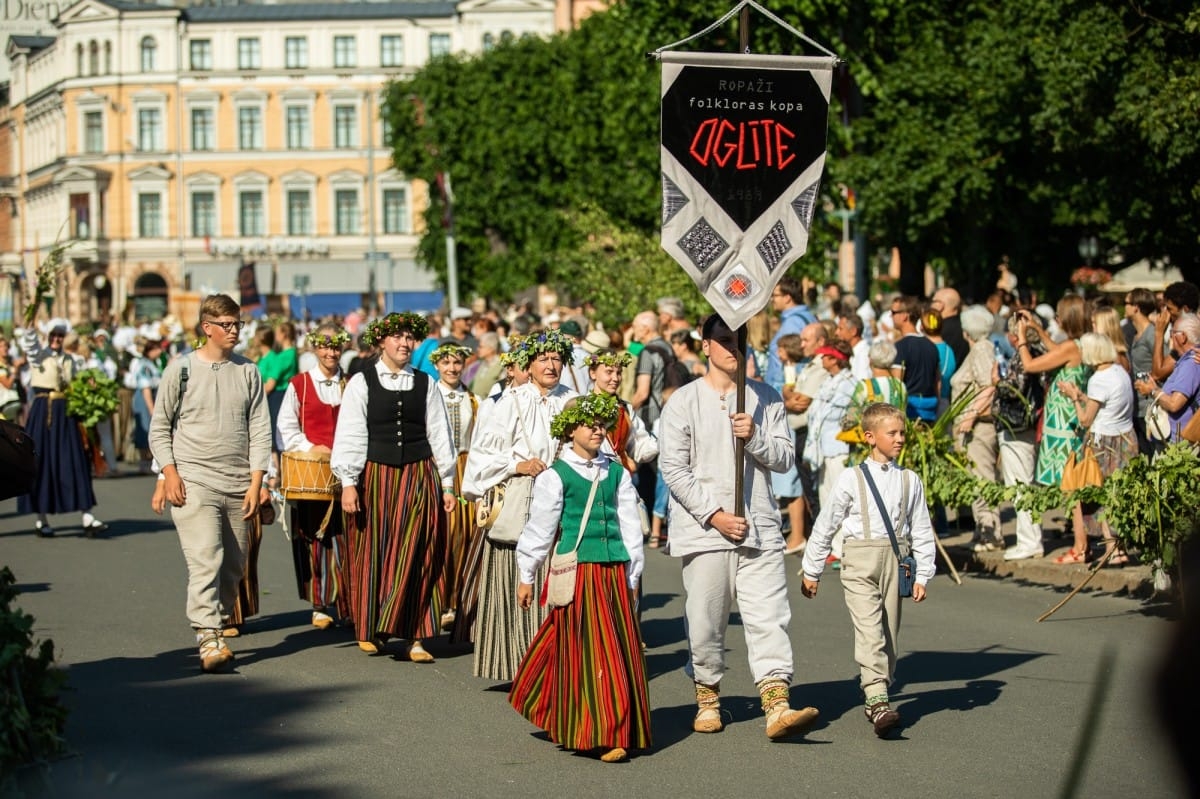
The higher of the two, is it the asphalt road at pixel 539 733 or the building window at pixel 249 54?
the building window at pixel 249 54

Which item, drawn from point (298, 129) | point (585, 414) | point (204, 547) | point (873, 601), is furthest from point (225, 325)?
point (298, 129)

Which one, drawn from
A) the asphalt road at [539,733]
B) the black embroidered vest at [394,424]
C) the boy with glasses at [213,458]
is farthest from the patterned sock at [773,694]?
the boy with glasses at [213,458]

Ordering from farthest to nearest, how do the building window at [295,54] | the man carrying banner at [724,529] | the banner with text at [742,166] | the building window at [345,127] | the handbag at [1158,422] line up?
the building window at [345,127] → the building window at [295,54] → the handbag at [1158,422] → the banner with text at [742,166] → the man carrying banner at [724,529]

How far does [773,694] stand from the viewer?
7.62m

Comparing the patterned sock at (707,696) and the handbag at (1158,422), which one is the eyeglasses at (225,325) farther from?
the handbag at (1158,422)

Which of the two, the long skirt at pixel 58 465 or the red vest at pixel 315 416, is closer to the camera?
the red vest at pixel 315 416

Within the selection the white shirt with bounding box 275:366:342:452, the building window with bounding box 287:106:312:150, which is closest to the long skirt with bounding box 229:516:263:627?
the white shirt with bounding box 275:366:342:452

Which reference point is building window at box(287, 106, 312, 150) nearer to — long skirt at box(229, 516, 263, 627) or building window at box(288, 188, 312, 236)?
building window at box(288, 188, 312, 236)

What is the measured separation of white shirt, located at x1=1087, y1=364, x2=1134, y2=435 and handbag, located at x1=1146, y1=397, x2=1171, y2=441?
0.20 m

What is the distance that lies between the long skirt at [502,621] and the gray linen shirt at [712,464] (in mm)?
1259

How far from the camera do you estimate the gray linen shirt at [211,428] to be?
948 cm

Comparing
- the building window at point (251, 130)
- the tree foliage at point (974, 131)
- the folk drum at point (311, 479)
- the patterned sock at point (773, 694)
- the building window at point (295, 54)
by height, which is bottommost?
the patterned sock at point (773, 694)

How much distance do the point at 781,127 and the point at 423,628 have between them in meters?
3.50

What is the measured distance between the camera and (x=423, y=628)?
984cm
